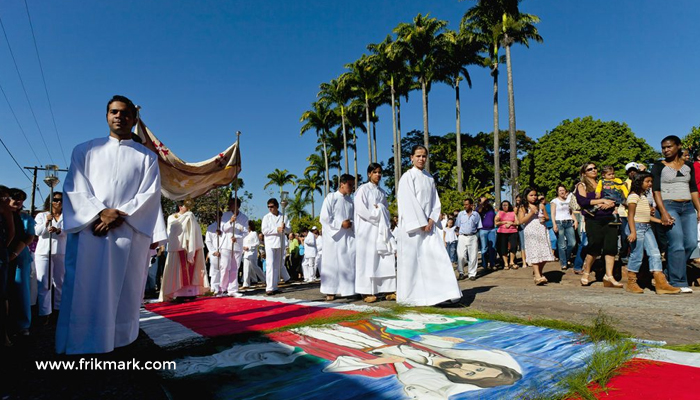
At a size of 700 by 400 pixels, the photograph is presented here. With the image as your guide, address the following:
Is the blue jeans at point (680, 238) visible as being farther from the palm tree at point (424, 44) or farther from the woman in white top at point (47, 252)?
the palm tree at point (424, 44)

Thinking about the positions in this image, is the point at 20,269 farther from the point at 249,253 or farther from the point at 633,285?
the point at 633,285

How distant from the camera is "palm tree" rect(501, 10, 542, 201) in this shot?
23.5 m

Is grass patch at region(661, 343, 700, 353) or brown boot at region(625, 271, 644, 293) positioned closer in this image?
grass patch at region(661, 343, 700, 353)

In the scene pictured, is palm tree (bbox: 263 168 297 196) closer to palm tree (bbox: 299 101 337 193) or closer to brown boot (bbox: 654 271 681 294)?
palm tree (bbox: 299 101 337 193)

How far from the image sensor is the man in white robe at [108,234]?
9.53 feet

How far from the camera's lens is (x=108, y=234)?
308cm

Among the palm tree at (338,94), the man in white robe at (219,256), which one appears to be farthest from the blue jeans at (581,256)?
the palm tree at (338,94)

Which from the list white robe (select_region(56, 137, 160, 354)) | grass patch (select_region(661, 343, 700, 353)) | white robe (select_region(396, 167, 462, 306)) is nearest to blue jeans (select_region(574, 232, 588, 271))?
white robe (select_region(396, 167, 462, 306))

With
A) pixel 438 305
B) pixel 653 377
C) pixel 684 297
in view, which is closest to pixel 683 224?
pixel 684 297

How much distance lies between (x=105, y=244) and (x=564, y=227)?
28.3ft

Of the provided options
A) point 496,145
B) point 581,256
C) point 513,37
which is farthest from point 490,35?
point 581,256

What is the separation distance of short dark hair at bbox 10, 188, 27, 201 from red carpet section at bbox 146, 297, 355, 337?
2.33 metres

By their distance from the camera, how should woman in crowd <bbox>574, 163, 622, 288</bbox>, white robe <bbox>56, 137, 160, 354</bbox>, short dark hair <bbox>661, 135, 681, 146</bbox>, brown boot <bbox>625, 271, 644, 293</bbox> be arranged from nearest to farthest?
white robe <bbox>56, 137, 160, 354</bbox>
short dark hair <bbox>661, 135, 681, 146</bbox>
brown boot <bbox>625, 271, 644, 293</bbox>
woman in crowd <bbox>574, 163, 622, 288</bbox>

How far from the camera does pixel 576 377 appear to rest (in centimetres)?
219
